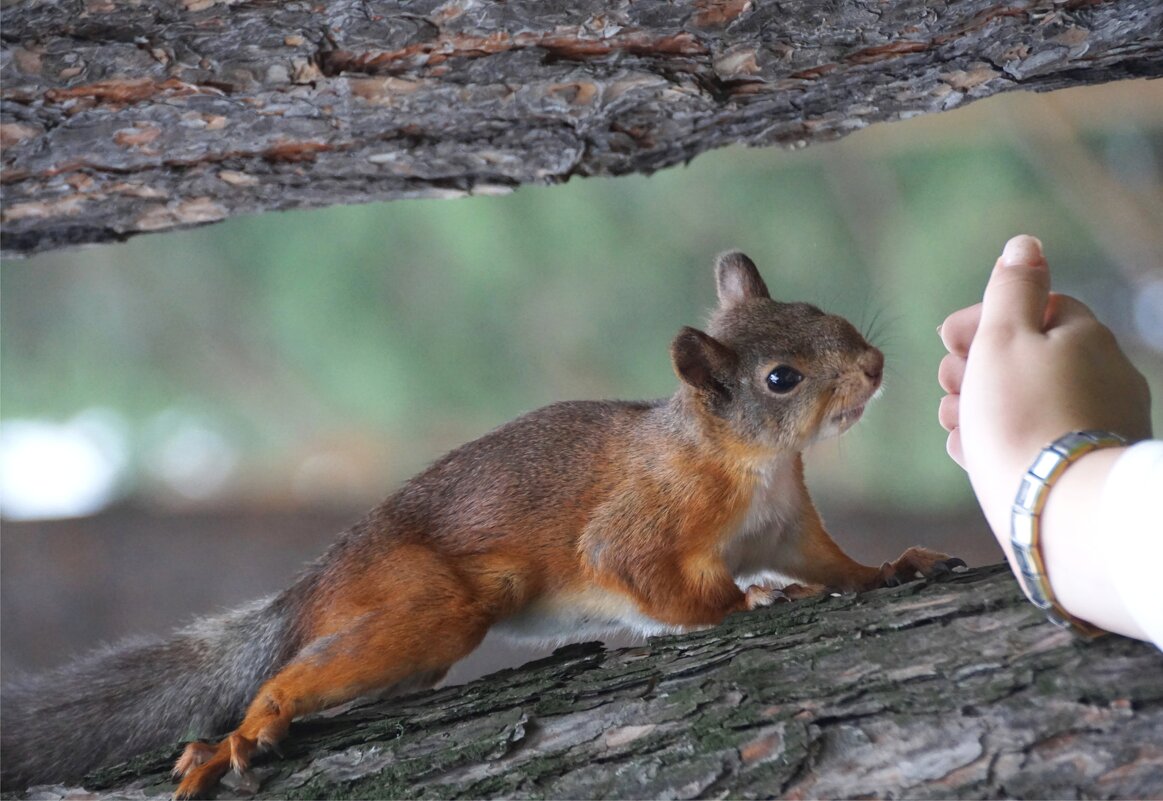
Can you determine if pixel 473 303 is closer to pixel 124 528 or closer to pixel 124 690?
pixel 124 528

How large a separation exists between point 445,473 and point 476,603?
0.90 ft

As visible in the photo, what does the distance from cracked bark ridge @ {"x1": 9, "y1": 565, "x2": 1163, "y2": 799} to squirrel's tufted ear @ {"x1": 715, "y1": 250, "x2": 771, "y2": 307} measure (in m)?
0.65

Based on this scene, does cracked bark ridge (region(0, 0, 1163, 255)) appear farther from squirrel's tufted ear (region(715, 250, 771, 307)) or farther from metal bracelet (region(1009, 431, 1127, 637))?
metal bracelet (region(1009, 431, 1127, 637))

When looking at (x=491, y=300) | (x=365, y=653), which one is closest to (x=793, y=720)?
(x=365, y=653)

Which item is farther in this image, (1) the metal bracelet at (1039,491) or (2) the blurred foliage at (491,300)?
(2) the blurred foliage at (491,300)

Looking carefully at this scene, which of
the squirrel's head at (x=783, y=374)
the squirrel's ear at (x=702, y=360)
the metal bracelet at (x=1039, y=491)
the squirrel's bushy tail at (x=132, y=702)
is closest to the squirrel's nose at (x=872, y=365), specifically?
the squirrel's head at (x=783, y=374)

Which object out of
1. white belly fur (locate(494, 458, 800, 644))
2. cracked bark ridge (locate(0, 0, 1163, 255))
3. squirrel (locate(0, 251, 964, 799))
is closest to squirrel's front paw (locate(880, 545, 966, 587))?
squirrel (locate(0, 251, 964, 799))

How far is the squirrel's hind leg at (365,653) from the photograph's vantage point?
1395 millimetres

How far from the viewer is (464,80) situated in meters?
1.58

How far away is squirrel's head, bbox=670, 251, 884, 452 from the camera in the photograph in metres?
1.65

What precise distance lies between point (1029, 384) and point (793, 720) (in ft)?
1.41

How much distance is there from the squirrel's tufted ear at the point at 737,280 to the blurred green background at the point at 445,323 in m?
0.75

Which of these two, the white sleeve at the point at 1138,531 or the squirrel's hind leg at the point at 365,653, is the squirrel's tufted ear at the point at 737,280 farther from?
the white sleeve at the point at 1138,531

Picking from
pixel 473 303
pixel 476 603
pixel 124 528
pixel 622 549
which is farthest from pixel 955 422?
pixel 124 528
